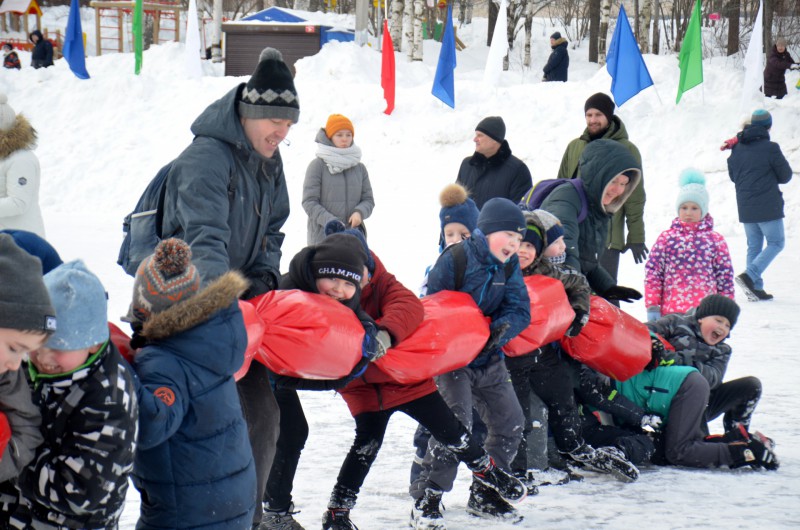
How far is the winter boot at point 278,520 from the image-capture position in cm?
362

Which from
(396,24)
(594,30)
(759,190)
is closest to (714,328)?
(759,190)

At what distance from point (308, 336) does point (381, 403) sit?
620 mm

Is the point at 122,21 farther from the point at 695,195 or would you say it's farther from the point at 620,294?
the point at 620,294

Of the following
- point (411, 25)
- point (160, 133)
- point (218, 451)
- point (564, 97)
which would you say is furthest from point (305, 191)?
point (411, 25)

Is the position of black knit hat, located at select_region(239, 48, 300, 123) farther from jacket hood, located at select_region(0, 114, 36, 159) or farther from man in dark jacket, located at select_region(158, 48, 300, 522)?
jacket hood, located at select_region(0, 114, 36, 159)

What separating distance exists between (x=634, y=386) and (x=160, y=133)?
15.1m

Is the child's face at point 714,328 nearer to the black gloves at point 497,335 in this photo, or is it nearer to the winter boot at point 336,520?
the black gloves at point 497,335

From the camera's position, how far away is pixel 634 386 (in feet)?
16.5

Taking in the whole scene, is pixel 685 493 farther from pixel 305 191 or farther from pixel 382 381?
pixel 305 191

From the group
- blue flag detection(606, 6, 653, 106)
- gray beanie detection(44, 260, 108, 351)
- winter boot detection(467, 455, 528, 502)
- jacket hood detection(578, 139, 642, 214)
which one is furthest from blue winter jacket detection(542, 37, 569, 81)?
gray beanie detection(44, 260, 108, 351)

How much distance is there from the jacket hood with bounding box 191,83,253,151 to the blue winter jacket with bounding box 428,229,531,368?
3.86ft

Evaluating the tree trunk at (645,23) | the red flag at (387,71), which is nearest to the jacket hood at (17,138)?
the red flag at (387,71)

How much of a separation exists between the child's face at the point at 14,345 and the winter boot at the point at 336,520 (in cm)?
191

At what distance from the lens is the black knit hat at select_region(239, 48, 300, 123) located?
11.0 feet
